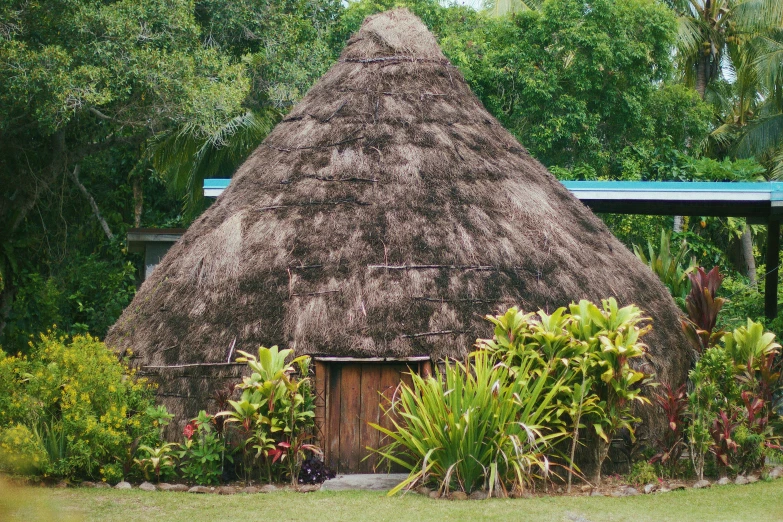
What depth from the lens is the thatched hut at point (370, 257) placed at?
10.1 m

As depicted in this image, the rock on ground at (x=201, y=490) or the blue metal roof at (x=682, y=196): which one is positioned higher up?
the blue metal roof at (x=682, y=196)

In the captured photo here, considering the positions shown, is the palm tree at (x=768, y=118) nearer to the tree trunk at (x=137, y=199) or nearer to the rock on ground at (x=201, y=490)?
the tree trunk at (x=137, y=199)

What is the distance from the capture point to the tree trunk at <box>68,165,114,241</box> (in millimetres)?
23375

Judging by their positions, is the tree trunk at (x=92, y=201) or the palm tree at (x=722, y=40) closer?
the tree trunk at (x=92, y=201)

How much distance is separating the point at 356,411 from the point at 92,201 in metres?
16.6

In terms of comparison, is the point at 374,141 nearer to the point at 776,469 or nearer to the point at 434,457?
the point at 434,457

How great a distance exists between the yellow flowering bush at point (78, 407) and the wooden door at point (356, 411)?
1932 millimetres

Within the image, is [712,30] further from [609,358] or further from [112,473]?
[112,473]

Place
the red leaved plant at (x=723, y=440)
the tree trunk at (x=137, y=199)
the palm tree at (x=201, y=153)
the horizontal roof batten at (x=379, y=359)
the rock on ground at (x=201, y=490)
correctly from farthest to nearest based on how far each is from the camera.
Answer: the tree trunk at (x=137, y=199) → the palm tree at (x=201, y=153) → the red leaved plant at (x=723, y=440) → the horizontal roof batten at (x=379, y=359) → the rock on ground at (x=201, y=490)

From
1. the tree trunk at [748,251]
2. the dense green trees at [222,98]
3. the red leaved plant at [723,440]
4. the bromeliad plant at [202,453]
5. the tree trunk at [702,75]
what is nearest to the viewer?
the bromeliad plant at [202,453]

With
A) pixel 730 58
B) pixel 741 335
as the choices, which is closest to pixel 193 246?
pixel 741 335

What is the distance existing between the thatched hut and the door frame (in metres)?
0.02

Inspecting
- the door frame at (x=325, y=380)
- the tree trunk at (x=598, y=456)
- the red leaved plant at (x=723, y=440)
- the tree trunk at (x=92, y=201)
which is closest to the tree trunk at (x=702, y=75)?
the tree trunk at (x=92, y=201)

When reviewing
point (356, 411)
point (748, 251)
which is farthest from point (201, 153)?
point (748, 251)
